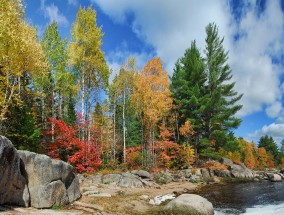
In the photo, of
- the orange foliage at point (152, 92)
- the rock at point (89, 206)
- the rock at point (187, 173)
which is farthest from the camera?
the orange foliage at point (152, 92)

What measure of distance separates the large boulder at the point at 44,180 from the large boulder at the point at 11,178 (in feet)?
1.07

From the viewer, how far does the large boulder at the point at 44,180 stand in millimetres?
10672

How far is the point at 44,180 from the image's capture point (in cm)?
1106

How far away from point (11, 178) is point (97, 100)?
765 inches

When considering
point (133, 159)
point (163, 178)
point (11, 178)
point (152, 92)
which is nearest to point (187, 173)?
point (163, 178)

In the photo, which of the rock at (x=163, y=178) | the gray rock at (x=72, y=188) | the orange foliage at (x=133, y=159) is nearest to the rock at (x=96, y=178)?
the rock at (x=163, y=178)

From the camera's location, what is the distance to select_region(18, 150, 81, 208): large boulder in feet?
35.0

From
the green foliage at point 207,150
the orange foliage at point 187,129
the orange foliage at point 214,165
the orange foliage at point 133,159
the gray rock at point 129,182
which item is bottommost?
the gray rock at point 129,182

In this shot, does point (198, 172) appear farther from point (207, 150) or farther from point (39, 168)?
point (39, 168)

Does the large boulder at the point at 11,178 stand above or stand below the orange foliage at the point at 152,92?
below

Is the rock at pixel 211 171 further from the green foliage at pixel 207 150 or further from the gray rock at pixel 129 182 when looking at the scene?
the gray rock at pixel 129 182

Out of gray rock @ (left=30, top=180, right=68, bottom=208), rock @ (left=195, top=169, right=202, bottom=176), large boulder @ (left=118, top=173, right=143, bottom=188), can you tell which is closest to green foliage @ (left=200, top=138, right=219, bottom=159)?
rock @ (left=195, top=169, right=202, bottom=176)

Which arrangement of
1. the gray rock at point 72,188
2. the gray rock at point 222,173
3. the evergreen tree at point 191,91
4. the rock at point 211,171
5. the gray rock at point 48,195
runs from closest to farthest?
the gray rock at point 48,195 < the gray rock at point 72,188 < the rock at point 211,171 < the gray rock at point 222,173 < the evergreen tree at point 191,91

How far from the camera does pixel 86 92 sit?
27234 millimetres
